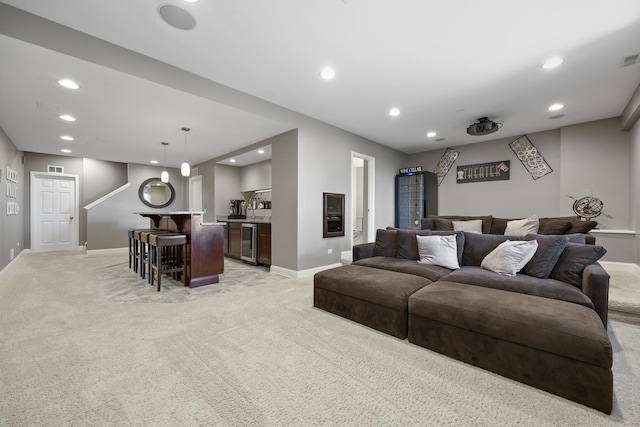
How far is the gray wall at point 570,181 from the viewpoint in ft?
14.7

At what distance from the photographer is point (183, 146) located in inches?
223

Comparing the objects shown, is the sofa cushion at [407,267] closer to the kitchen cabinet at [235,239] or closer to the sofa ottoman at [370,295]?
the sofa ottoman at [370,295]

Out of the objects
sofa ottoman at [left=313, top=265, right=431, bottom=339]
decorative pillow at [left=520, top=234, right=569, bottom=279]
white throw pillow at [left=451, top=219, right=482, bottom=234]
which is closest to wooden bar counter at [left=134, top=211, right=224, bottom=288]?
sofa ottoman at [left=313, top=265, right=431, bottom=339]

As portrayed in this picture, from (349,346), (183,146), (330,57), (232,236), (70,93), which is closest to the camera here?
(349,346)

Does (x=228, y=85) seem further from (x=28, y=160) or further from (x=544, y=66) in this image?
(x=28, y=160)

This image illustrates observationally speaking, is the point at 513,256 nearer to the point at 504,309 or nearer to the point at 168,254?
the point at 504,309

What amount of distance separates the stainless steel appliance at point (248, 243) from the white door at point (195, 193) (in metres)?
2.68

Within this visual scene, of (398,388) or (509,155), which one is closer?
(398,388)

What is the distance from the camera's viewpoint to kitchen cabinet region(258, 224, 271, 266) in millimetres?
4977

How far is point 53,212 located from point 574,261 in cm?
1014

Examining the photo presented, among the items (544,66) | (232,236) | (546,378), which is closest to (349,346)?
(546,378)

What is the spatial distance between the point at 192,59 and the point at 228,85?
0.63m

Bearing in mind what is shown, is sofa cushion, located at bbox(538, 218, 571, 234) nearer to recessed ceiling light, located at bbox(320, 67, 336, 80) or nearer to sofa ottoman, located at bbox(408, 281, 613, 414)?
sofa ottoman, located at bbox(408, 281, 613, 414)

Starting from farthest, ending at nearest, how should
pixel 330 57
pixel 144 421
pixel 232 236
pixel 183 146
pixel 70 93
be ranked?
pixel 232 236
pixel 183 146
pixel 70 93
pixel 330 57
pixel 144 421
